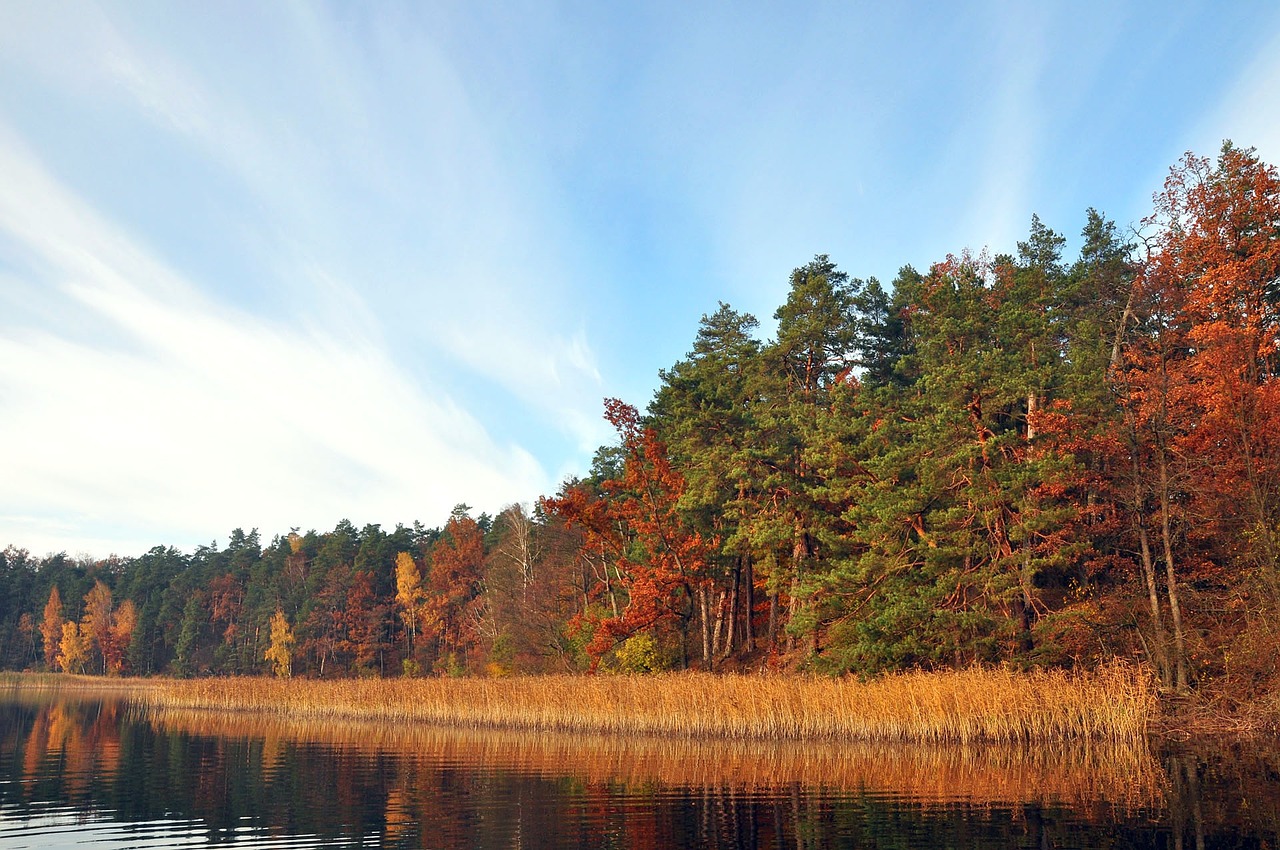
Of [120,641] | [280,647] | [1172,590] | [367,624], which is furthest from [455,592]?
[1172,590]

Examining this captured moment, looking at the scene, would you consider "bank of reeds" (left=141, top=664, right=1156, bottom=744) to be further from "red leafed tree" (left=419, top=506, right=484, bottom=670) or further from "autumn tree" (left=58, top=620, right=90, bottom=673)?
"autumn tree" (left=58, top=620, right=90, bottom=673)

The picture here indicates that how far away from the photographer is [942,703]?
24.0 m

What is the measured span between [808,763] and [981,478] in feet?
39.1

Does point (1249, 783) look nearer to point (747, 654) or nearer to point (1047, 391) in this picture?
point (1047, 391)

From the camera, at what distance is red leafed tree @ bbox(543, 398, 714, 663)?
42812mm

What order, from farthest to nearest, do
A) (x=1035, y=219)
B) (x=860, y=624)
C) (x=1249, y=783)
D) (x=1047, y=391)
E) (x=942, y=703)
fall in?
1. (x=1035, y=219)
2. (x=1047, y=391)
3. (x=860, y=624)
4. (x=942, y=703)
5. (x=1249, y=783)

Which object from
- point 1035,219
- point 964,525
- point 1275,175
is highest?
point 1035,219

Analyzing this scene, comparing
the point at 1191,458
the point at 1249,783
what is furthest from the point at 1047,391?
the point at 1249,783

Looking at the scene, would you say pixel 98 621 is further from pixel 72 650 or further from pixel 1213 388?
pixel 1213 388

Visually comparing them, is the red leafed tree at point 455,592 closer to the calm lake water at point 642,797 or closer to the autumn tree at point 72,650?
the calm lake water at point 642,797

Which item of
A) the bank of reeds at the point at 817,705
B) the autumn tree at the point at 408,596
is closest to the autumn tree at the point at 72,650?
the autumn tree at the point at 408,596

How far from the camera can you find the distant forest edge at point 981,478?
2702cm

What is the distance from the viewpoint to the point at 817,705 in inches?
1030

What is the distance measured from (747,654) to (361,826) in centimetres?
2968
